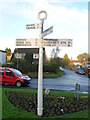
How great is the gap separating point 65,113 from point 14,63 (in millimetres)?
26692

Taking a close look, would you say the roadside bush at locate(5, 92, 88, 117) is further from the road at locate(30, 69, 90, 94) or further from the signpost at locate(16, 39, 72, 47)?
the road at locate(30, 69, 90, 94)

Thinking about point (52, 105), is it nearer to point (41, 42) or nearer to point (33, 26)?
point (41, 42)

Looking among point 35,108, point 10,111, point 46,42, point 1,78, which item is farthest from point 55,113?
point 1,78

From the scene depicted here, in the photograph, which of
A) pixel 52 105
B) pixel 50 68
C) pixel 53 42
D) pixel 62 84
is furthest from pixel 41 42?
pixel 50 68

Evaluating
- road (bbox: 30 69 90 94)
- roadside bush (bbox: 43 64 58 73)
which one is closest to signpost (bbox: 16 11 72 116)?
road (bbox: 30 69 90 94)

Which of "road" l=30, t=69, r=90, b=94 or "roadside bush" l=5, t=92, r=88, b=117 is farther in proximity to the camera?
"road" l=30, t=69, r=90, b=94

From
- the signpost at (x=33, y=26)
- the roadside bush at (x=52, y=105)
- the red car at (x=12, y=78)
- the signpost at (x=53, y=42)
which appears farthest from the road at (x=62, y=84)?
the signpost at (x=33, y=26)

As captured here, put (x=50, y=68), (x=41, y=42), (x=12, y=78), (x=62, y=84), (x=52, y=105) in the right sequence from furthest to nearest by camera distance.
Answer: (x=50, y=68), (x=62, y=84), (x=12, y=78), (x=52, y=105), (x=41, y=42)

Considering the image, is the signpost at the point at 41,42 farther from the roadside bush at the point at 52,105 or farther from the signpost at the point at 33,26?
the roadside bush at the point at 52,105

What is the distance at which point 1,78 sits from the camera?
16.2m

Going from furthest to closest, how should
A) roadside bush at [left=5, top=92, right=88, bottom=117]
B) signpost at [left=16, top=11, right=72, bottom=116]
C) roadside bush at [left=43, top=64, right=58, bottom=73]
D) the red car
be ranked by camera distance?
roadside bush at [left=43, top=64, right=58, bottom=73] → the red car → roadside bush at [left=5, top=92, right=88, bottom=117] → signpost at [left=16, top=11, right=72, bottom=116]

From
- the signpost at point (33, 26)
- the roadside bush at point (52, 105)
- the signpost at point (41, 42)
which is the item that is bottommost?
the roadside bush at point (52, 105)

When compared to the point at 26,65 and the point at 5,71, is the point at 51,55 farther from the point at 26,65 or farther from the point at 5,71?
the point at 5,71

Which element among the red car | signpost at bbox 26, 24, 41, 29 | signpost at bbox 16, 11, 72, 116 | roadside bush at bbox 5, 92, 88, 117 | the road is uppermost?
signpost at bbox 26, 24, 41, 29
